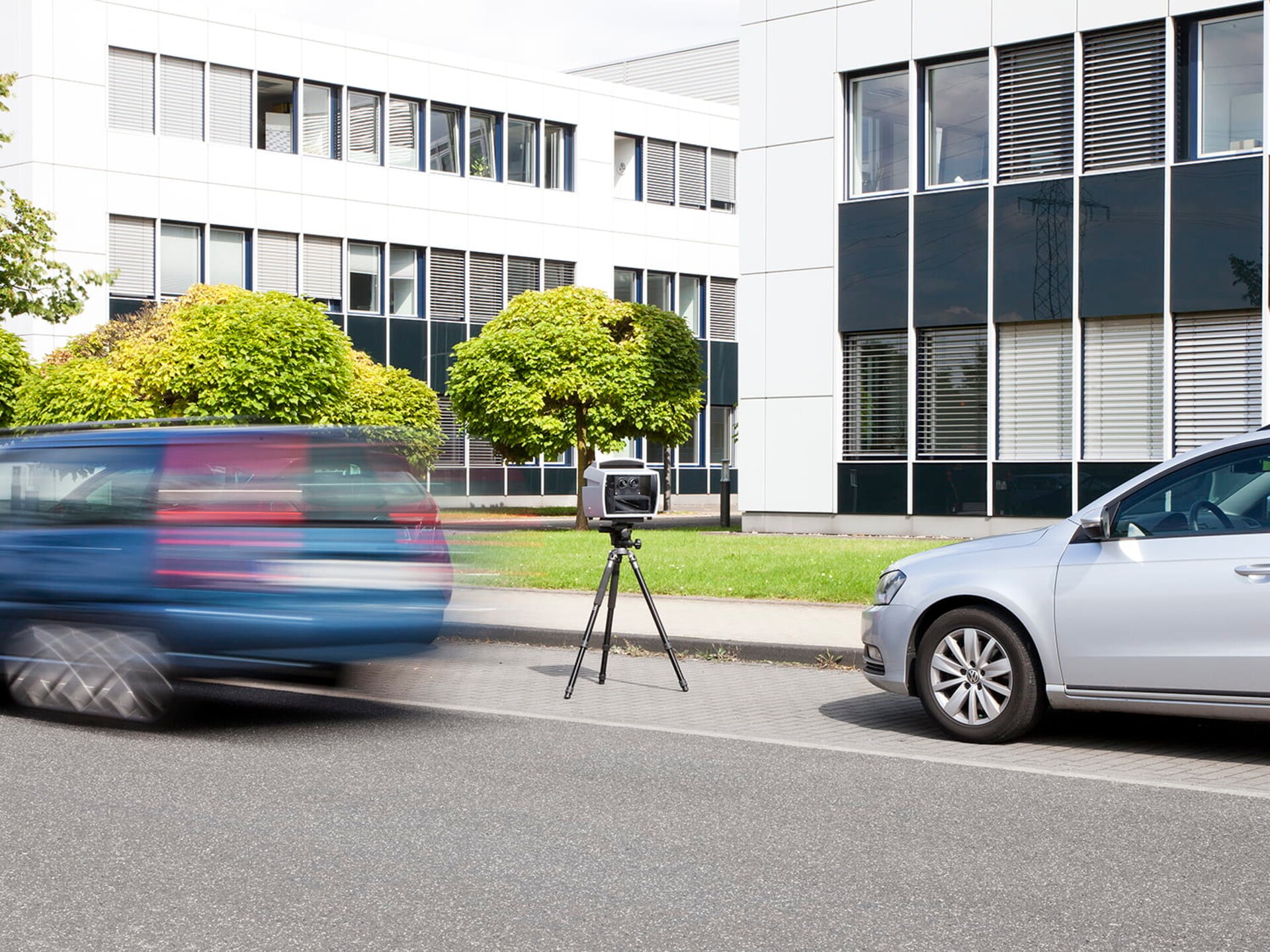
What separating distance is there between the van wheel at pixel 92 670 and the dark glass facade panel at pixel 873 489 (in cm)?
1596

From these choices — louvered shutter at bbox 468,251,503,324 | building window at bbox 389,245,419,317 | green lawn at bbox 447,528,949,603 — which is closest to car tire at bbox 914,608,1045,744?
green lawn at bbox 447,528,949,603

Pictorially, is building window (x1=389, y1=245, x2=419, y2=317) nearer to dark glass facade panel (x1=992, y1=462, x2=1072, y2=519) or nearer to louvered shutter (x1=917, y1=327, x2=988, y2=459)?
louvered shutter (x1=917, y1=327, x2=988, y2=459)

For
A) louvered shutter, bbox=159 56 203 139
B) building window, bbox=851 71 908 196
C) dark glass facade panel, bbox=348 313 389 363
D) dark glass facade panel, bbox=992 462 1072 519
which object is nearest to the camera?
dark glass facade panel, bbox=992 462 1072 519

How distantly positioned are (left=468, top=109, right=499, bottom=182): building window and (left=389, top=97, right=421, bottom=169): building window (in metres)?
1.68

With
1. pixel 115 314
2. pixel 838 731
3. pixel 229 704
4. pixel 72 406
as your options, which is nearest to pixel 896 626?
pixel 838 731

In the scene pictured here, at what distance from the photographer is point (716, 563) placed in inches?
731

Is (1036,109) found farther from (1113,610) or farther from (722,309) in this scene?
(722,309)

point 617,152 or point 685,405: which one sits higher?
point 617,152

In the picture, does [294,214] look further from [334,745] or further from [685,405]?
[334,745]

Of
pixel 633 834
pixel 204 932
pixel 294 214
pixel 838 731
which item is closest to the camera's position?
pixel 204 932

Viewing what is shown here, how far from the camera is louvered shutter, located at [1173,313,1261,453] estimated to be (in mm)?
20344

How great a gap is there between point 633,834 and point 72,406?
21615 mm

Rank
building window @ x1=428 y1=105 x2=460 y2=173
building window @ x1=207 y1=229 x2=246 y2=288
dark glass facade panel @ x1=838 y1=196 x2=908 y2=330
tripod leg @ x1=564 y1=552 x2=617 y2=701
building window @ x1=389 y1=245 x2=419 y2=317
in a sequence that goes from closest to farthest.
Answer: tripod leg @ x1=564 y1=552 x2=617 y2=701
dark glass facade panel @ x1=838 y1=196 x2=908 y2=330
building window @ x1=207 y1=229 x2=246 y2=288
building window @ x1=389 y1=245 x2=419 y2=317
building window @ x1=428 y1=105 x2=460 y2=173

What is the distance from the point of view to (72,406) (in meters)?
25.6
